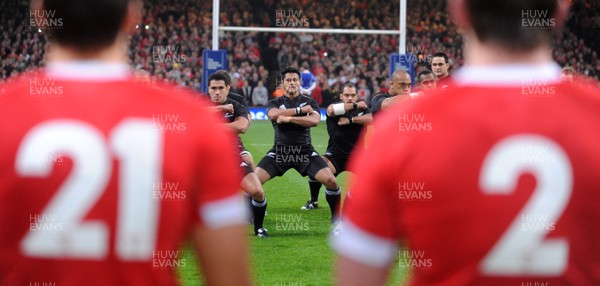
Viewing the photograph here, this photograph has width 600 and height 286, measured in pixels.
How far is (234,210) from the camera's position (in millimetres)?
2168

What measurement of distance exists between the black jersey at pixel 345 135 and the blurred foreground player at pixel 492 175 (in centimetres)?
953

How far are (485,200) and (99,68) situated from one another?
909mm

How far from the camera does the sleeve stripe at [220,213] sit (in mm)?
2145

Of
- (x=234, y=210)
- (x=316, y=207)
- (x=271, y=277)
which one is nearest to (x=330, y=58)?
(x=316, y=207)

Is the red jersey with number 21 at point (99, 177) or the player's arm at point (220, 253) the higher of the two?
the red jersey with number 21 at point (99, 177)

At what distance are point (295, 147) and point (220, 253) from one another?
8939 mm

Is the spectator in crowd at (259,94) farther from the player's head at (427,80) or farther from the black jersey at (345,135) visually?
the player's head at (427,80)

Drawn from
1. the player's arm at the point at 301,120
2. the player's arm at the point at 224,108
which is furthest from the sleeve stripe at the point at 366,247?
the player's arm at the point at 301,120

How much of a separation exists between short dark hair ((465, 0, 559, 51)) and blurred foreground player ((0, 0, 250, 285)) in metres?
0.63

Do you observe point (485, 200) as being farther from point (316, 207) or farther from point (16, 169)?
point (316, 207)

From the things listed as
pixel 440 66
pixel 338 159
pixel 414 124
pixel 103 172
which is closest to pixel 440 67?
pixel 440 66

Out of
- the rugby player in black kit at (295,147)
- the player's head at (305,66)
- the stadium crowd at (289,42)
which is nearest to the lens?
the rugby player in black kit at (295,147)

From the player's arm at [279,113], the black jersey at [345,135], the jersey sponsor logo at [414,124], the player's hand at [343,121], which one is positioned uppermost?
the jersey sponsor logo at [414,124]

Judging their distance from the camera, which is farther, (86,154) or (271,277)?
(271,277)
